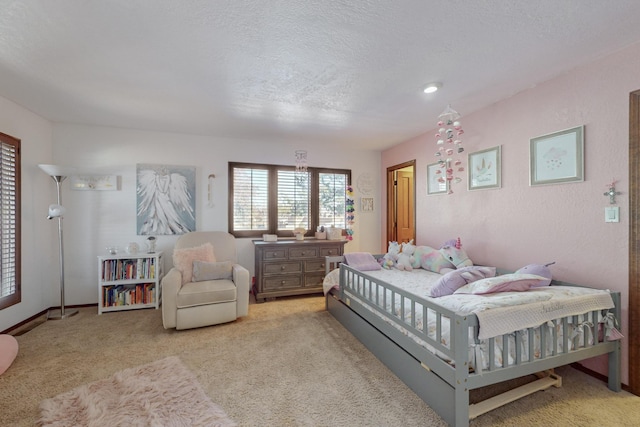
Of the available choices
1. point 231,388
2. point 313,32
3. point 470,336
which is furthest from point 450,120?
point 231,388

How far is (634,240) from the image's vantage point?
189 centimetres

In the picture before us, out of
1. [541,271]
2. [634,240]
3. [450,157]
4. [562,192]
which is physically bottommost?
[541,271]

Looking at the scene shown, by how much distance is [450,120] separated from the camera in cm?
308

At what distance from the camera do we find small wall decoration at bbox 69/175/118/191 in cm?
359

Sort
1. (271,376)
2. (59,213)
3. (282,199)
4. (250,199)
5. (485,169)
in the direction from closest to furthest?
(271,376) < (485,169) < (59,213) < (250,199) < (282,199)

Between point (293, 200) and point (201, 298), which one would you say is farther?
point (293, 200)

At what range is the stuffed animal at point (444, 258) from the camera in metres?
3.03

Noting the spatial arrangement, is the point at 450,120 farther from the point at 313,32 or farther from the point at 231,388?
the point at 231,388

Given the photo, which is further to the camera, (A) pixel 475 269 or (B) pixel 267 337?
(B) pixel 267 337

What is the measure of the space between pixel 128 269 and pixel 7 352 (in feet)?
4.63

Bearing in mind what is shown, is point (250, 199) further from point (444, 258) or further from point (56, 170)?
point (444, 258)

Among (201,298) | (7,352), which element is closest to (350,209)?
(201,298)

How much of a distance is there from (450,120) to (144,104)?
3.37 metres

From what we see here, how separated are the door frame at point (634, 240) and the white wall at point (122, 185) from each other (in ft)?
13.3
